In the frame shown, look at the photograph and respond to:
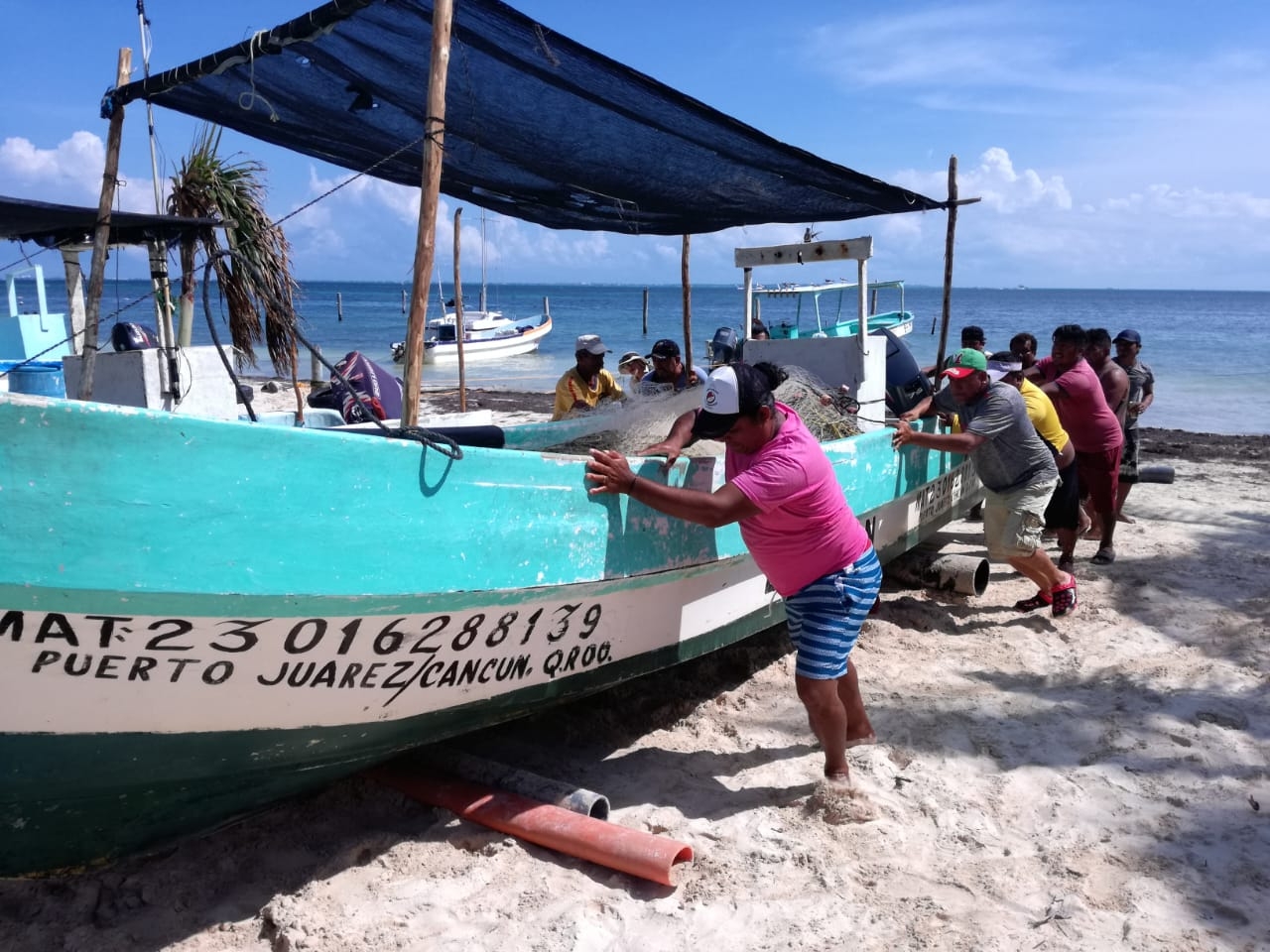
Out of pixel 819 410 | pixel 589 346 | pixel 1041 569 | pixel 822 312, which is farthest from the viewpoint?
pixel 822 312

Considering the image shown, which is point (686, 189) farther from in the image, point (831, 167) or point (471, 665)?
point (471, 665)

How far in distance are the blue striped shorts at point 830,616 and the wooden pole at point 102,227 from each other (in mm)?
4205

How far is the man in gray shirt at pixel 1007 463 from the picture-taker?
5.37 meters

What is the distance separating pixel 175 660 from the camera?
100 inches

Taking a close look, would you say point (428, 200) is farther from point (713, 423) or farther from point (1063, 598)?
point (1063, 598)

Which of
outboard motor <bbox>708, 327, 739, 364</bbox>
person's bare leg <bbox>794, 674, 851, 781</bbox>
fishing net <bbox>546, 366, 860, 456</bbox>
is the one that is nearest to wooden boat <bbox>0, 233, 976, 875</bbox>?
person's bare leg <bbox>794, 674, 851, 781</bbox>

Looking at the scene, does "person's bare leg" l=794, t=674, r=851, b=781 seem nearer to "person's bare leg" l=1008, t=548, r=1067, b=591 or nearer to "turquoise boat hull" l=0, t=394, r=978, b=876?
"turquoise boat hull" l=0, t=394, r=978, b=876

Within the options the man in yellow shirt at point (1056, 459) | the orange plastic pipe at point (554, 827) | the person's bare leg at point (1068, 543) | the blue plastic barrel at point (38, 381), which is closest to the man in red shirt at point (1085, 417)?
the man in yellow shirt at point (1056, 459)

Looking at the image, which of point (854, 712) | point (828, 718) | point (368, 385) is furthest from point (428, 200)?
point (368, 385)

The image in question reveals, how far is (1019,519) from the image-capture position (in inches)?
221

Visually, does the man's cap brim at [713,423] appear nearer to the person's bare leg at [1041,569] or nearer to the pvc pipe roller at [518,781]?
the pvc pipe roller at [518,781]

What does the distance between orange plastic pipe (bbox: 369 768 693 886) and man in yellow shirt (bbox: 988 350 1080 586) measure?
12.1 feet

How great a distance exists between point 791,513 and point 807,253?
3380 mm

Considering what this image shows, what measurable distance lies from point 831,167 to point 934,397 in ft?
5.37
